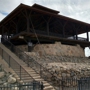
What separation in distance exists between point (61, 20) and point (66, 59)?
5.52 meters

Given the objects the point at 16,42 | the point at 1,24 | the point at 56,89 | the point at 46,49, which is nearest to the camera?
the point at 56,89

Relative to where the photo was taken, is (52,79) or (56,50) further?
(56,50)

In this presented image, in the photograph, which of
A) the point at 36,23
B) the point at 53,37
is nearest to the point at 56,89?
the point at 53,37

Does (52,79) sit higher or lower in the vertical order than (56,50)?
lower

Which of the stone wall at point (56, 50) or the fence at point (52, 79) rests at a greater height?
the stone wall at point (56, 50)

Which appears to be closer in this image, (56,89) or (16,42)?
(56,89)

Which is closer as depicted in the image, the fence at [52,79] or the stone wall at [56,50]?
the fence at [52,79]

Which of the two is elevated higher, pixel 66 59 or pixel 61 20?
pixel 61 20

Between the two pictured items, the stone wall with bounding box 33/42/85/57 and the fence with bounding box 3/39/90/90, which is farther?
the stone wall with bounding box 33/42/85/57

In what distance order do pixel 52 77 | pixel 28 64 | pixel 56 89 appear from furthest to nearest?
pixel 28 64, pixel 52 77, pixel 56 89

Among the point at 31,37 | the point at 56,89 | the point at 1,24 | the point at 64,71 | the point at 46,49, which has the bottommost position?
the point at 56,89

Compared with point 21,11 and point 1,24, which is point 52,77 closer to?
point 21,11

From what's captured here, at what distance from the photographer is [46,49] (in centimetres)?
1709

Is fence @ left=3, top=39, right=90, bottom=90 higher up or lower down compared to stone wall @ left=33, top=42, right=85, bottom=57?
lower down
